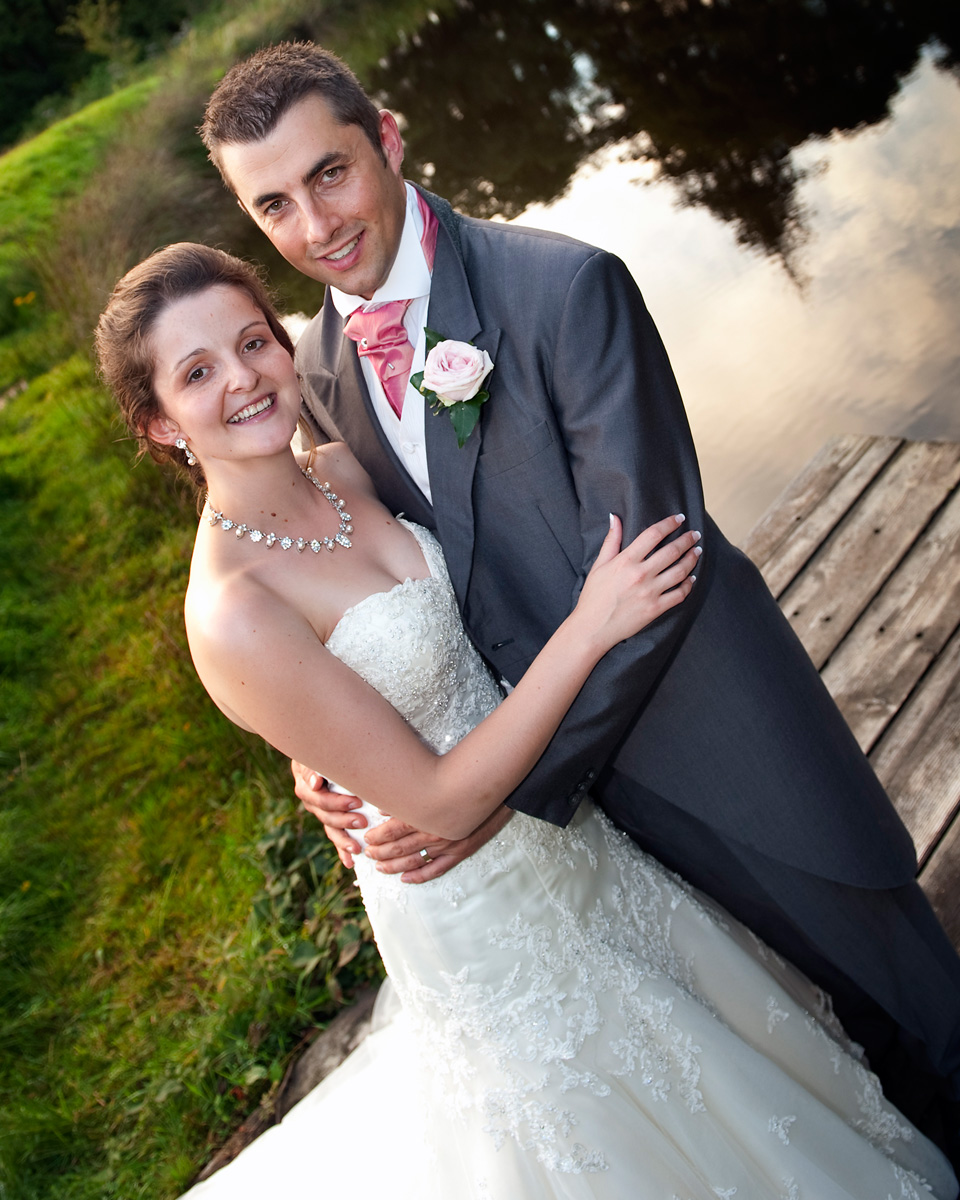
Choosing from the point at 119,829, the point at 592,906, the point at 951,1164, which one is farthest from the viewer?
the point at 119,829

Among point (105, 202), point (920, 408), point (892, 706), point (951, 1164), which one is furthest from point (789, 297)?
point (105, 202)

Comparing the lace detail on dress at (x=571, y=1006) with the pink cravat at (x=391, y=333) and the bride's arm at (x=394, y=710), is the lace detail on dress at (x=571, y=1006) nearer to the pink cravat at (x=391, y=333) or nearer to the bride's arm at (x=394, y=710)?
the bride's arm at (x=394, y=710)

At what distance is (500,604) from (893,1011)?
1191mm

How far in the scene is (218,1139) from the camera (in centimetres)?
282

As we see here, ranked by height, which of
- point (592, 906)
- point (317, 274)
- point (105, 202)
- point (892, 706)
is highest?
point (105, 202)

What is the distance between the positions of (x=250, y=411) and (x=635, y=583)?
80cm

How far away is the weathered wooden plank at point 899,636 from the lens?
2.92 metres

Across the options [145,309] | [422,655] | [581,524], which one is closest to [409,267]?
[145,309]

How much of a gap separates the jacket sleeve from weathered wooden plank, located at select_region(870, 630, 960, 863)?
1197 millimetres

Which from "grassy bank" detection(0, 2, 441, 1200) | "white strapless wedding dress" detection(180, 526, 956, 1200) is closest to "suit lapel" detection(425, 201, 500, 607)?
"white strapless wedding dress" detection(180, 526, 956, 1200)

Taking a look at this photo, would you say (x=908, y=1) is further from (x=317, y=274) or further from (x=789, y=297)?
(x=317, y=274)

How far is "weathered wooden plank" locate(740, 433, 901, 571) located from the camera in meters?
3.62

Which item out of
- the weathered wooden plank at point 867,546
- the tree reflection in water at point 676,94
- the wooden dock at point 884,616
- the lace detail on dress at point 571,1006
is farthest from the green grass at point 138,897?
the tree reflection in water at point 676,94

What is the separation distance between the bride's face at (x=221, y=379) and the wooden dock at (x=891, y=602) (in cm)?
188
